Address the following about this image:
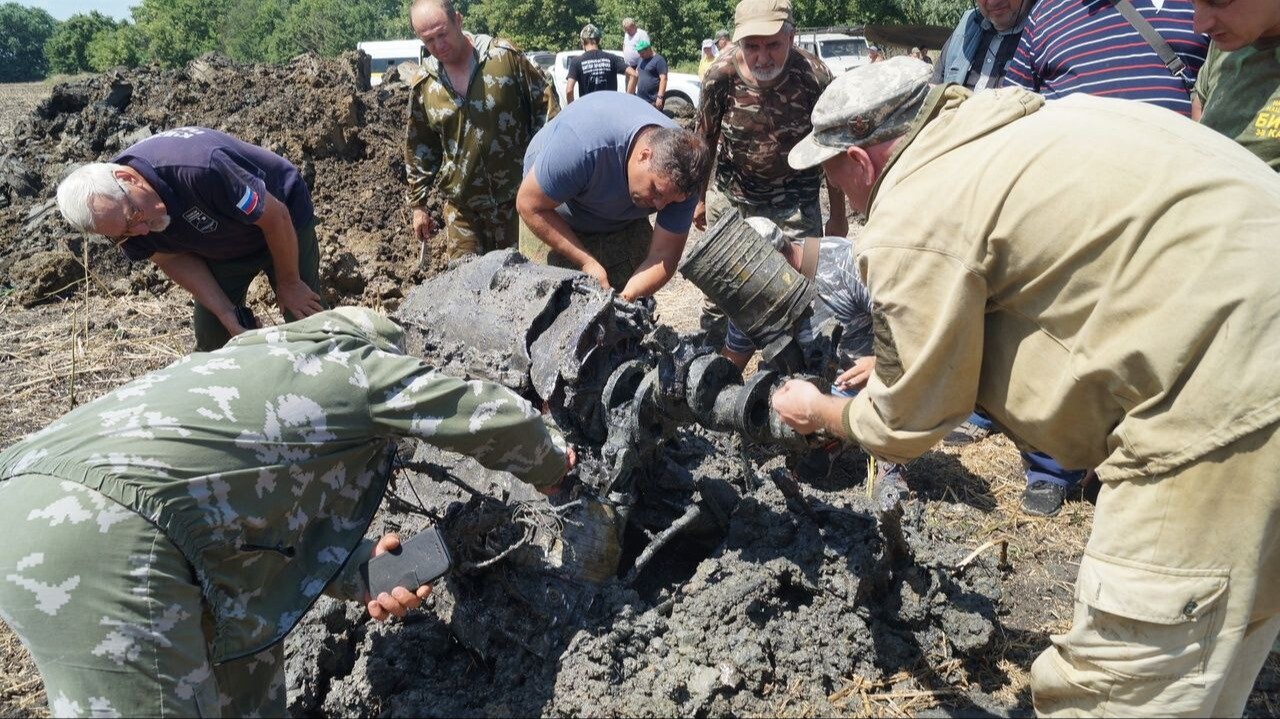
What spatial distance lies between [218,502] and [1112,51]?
3921mm

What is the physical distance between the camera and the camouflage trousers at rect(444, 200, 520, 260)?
561cm

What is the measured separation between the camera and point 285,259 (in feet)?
14.4

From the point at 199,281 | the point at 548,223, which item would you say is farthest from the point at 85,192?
the point at 548,223

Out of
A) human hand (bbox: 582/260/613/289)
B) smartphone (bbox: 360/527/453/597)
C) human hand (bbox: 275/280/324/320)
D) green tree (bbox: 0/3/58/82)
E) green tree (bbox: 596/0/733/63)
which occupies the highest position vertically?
human hand (bbox: 582/260/613/289)

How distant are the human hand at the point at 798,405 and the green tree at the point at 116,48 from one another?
188 feet

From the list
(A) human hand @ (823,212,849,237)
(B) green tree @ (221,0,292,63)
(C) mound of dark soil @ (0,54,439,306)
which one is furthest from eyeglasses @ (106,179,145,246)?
(B) green tree @ (221,0,292,63)

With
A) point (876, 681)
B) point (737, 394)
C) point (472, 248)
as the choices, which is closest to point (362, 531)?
point (737, 394)

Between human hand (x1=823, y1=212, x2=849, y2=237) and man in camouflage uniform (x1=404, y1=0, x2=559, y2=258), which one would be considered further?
human hand (x1=823, y1=212, x2=849, y2=237)

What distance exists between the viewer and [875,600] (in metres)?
3.39

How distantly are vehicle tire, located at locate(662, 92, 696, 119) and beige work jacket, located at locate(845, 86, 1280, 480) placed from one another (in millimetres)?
12689

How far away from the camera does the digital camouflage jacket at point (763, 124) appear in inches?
197

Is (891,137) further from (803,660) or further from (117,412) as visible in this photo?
(117,412)

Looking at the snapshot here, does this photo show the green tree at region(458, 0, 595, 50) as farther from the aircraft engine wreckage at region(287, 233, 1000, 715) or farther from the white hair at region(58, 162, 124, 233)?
the aircraft engine wreckage at region(287, 233, 1000, 715)

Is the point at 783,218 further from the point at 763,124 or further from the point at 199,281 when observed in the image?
the point at 199,281
